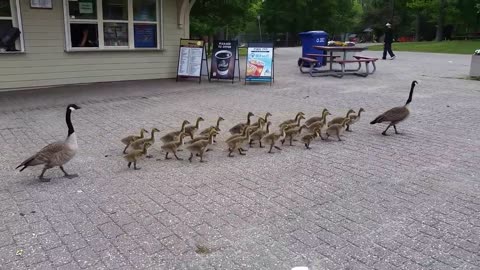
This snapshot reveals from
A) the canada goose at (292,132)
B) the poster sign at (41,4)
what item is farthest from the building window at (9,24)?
the canada goose at (292,132)

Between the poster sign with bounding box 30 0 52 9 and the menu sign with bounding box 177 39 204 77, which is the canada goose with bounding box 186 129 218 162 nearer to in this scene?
the menu sign with bounding box 177 39 204 77

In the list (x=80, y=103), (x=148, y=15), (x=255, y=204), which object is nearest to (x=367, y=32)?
(x=148, y=15)

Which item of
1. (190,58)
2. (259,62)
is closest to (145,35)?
(190,58)

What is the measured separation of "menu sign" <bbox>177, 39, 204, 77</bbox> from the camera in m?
15.8

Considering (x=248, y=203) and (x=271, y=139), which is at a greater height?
(x=271, y=139)

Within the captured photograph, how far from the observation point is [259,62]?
1602 cm

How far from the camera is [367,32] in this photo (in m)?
75.1

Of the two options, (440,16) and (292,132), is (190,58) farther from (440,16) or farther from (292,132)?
(440,16)

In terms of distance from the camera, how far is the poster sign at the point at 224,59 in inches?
631

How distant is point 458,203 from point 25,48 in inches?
516

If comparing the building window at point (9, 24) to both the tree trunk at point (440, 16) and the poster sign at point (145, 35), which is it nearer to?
the poster sign at point (145, 35)

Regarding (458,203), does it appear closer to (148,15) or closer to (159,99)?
(159,99)

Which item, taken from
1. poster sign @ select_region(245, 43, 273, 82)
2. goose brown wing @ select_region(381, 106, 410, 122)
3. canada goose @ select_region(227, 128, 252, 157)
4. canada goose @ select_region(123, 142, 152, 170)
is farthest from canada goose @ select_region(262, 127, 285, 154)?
poster sign @ select_region(245, 43, 273, 82)

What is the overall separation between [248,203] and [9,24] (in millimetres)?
11563
